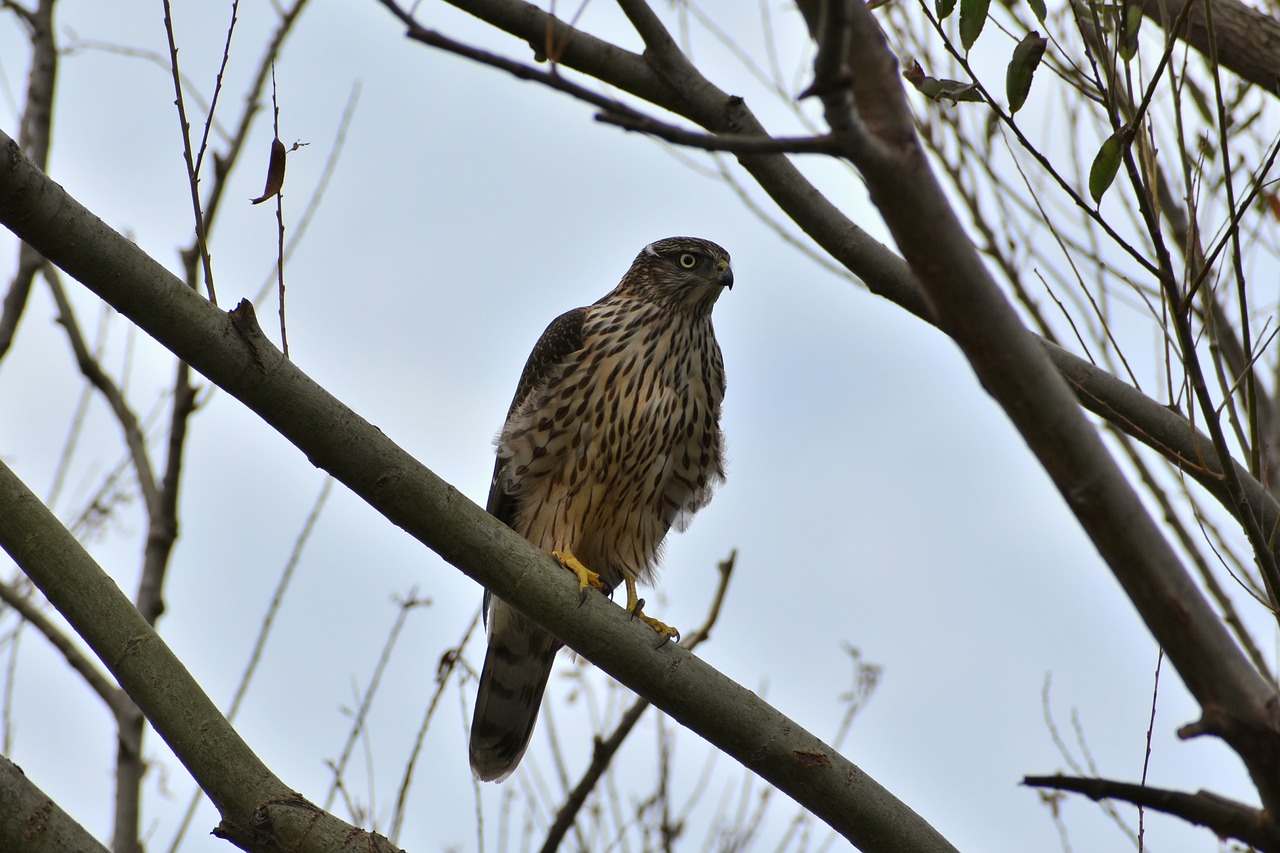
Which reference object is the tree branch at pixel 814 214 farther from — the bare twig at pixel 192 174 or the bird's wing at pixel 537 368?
the bird's wing at pixel 537 368

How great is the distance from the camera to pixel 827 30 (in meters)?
1.56

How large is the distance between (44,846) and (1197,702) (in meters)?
2.11

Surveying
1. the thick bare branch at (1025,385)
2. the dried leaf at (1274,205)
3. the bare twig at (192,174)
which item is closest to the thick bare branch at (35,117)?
the bare twig at (192,174)

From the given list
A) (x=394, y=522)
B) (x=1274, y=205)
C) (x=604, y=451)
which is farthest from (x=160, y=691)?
(x=1274, y=205)

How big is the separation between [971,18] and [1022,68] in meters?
0.17

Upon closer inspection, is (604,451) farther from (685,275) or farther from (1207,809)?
(1207,809)

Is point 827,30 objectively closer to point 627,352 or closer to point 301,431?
point 301,431

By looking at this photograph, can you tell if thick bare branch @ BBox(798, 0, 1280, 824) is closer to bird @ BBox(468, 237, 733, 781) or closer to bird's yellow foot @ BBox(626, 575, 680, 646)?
bird's yellow foot @ BBox(626, 575, 680, 646)

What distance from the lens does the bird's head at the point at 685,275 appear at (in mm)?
5688

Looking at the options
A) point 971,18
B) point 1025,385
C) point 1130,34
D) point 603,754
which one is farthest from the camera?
point 603,754

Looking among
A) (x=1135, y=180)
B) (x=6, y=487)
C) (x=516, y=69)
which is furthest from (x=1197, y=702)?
(x=6, y=487)

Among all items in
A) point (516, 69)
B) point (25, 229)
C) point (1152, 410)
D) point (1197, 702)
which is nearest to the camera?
point (1197, 702)

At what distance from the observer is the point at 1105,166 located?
112 inches

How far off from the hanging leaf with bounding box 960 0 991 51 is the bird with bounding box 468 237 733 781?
2508mm
